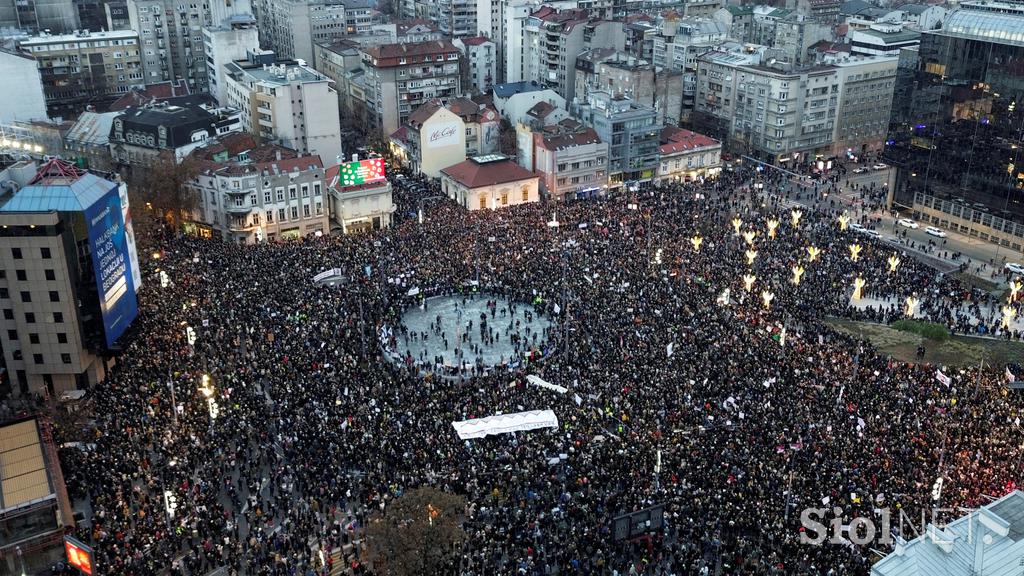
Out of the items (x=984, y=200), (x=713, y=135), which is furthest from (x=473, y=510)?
(x=713, y=135)

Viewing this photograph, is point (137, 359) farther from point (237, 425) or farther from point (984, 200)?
point (984, 200)

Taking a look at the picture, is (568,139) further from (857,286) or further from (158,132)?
(158,132)

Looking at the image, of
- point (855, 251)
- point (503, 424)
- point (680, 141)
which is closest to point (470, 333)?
point (503, 424)

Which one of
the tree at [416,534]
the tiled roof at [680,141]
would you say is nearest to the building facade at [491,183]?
the tiled roof at [680,141]

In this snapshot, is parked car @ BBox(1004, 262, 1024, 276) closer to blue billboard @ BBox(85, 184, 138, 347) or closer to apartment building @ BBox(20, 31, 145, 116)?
blue billboard @ BBox(85, 184, 138, 347)

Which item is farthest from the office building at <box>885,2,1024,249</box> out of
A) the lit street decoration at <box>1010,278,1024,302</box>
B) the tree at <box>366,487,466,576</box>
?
the tree at <box>366,487,466,576</box>

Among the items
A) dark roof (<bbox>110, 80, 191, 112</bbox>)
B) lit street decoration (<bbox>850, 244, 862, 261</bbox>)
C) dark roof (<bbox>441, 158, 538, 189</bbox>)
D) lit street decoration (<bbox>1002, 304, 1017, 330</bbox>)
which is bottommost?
lit street decoration (<bbox>1002, 304, 1017, 330</bbox>)
